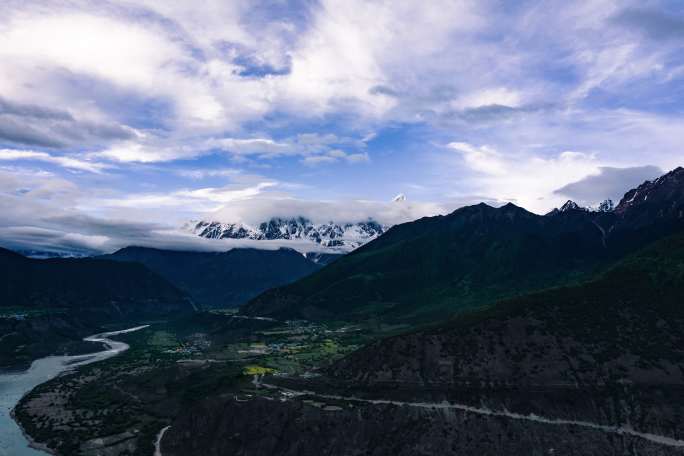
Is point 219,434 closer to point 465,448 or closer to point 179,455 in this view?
point 179,455

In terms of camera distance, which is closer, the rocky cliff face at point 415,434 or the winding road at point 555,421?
the winding road at point 555,421

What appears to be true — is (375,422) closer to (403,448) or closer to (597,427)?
(403,448)

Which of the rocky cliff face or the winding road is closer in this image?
the winding road

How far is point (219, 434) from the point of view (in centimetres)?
19712

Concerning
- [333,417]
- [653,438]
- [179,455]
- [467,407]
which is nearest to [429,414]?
[467,407]

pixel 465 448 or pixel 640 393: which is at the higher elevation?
pixel 640 393

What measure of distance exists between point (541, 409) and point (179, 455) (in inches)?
5101

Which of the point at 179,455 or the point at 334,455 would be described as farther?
the point at 179,455

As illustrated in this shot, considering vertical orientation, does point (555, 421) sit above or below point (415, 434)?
above

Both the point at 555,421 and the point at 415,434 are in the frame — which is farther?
the point at 555,421

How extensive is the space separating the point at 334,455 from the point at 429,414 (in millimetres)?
36355

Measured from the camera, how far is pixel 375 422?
628 feet

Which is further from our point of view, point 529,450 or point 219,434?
point 219,434

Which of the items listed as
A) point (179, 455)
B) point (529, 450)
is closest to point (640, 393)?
point (529, 450)
